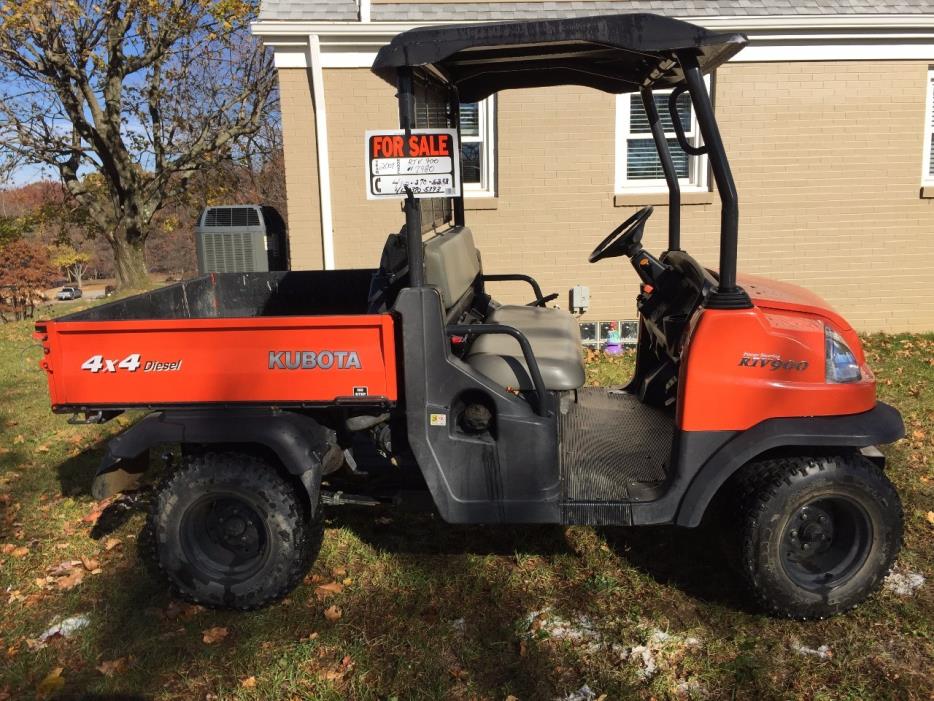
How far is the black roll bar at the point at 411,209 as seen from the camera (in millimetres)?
2811

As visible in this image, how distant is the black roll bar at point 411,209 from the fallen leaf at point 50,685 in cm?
202

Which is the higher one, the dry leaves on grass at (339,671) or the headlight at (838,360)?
the headlight at (838,360)

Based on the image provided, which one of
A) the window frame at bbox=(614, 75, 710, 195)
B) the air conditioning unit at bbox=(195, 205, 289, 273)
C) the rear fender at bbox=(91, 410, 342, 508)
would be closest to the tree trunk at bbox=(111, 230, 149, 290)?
the air conditioning unit at bbox=(195, 205, 289, 273)

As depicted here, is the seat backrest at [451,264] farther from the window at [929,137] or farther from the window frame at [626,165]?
the window at [929,137]

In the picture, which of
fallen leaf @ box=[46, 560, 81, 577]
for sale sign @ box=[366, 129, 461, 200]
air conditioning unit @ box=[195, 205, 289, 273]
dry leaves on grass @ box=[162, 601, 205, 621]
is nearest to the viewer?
for sale sign @ box=[366, 129, 461, 200]

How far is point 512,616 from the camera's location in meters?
3.11

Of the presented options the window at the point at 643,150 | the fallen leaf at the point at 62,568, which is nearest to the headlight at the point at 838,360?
the fallen leaf at the point at 62,568

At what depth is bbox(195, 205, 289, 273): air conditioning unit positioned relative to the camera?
26.1 feet

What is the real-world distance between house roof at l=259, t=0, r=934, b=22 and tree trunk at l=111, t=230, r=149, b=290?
12823 mm

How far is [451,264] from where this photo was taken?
11.5 feet

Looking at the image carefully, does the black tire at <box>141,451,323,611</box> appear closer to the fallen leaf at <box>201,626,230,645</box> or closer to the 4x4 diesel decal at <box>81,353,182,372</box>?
the fallen leaf at <box>201,626,230,645</box>

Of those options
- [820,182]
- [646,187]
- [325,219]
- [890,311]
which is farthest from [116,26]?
[890,311]

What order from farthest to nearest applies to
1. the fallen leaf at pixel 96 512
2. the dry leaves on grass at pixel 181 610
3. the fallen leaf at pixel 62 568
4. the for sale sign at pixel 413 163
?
the fallen leaf at pixel 96 512 → the fallen leaf at pixel 62 568 → the dry leaves on grass at pixel 181 610 → the for sale sign at pixel 413 163

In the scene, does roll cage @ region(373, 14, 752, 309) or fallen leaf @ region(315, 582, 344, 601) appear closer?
roll cage @ region(373, 14, 752, 309)
